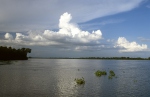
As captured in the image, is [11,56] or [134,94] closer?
[134,94]

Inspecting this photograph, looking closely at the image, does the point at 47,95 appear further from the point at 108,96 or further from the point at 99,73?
the point at 99,73

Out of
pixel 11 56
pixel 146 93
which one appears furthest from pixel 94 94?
pixel 11 56

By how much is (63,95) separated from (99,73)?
3347cm

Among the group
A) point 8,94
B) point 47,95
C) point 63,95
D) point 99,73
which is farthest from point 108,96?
point 99,73

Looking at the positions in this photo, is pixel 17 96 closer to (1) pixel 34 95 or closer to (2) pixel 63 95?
(1) pixel 34 95

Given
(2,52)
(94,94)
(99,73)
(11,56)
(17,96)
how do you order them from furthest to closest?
(11,56), (2,52), (99,73), (94,94), (17,96)

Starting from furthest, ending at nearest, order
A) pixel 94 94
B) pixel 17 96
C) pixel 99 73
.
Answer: pixel 99 73 → pixel 94 94 → pixel 17 96

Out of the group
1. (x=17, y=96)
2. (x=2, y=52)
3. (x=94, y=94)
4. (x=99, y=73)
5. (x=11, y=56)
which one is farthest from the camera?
(x=11, y=56)

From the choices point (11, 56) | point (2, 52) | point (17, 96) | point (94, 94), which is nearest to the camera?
point (17, 96)

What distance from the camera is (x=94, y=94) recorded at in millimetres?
33062

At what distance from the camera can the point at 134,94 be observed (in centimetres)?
3366

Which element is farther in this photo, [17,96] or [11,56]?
[11,56]

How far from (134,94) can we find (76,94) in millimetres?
10562

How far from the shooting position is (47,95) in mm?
32031
